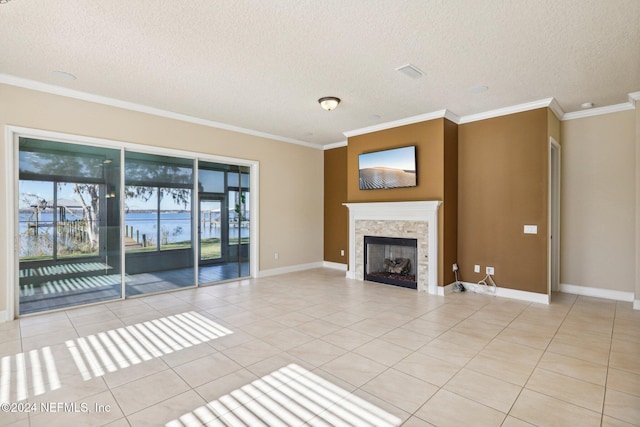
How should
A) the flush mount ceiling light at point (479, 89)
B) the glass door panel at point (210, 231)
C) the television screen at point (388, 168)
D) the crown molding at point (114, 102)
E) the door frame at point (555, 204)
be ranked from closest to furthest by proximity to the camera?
the crown molding at point (114, 102)
the flush mount ceiling light at point (479, 89)
the door frame at point (555, 204)
the television screen at point (388, 168)
the glass door panel at point (210, 231)

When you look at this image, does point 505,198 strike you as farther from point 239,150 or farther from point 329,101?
point 239,150

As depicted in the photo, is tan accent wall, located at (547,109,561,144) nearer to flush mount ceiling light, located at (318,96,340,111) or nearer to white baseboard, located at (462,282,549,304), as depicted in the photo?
white baseboard, located at (462,282,549,304)

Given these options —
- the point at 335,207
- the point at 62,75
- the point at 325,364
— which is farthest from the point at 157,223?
the point at 335,207

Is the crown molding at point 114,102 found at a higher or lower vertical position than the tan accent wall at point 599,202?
higher

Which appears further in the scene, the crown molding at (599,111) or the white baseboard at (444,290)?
the white baseboard at (444,290)

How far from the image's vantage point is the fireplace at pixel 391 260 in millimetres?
5676

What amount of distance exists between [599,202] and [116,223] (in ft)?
23.7

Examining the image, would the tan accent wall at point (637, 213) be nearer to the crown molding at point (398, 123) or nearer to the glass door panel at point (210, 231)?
the crown molding at point (398, 123)

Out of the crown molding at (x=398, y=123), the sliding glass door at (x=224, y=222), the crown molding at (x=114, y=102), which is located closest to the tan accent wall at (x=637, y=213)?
the crown molding at (x=398, y=123)

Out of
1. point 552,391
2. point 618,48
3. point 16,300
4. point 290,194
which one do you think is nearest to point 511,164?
point 618,48

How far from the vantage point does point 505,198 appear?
16.4ft

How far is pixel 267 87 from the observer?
4.12 metres

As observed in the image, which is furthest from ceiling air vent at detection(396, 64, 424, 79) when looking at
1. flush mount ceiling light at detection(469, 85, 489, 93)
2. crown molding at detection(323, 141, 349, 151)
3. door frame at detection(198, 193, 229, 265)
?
door frame at detection(198, 193, 229, 265)

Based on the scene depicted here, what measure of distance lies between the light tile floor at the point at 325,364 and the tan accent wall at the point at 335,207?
9.59 ft
